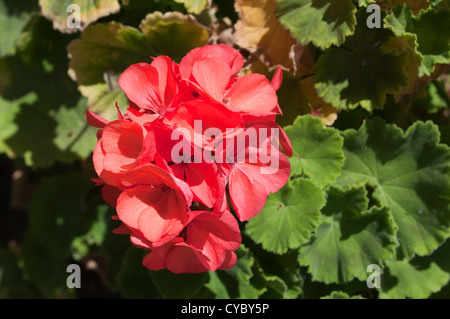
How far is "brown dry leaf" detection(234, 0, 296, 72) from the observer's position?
1231 mm

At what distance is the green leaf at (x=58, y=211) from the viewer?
181cm

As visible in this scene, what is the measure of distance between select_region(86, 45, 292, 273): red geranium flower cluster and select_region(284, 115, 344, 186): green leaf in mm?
296

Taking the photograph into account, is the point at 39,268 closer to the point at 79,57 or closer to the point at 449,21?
the point at 79,57

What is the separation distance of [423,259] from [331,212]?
0.35 meters

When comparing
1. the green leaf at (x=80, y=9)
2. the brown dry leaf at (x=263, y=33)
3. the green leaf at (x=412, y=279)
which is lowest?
the green leaf at (x=412, y=279)

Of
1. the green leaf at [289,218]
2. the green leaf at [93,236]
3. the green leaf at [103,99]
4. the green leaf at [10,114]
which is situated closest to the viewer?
the green leaf at [289,218]

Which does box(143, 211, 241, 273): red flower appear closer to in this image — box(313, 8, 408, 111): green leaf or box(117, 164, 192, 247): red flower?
box(117, 164, 192, 247): red flower

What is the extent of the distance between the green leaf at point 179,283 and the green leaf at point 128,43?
0.58m

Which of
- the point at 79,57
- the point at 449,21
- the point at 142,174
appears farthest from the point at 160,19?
the point at 449,21

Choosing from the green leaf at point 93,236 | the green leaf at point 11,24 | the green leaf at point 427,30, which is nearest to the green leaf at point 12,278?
the green leaf at point 93,236

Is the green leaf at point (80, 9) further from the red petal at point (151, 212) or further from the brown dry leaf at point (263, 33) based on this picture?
the red petal at point (151, 212)

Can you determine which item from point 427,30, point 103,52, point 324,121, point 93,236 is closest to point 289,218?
point 324,121

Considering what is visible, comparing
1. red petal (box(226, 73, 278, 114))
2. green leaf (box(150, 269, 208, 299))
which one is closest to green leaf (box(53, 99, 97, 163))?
green leaf (box(150, 269, 208, 299))

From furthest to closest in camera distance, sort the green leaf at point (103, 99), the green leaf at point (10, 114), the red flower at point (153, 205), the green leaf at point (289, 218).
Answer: the green leaf at point (10, 114)
the green leaf at point (103, 99)
the green leaf at point (289, 218)
the red flower at point (153, 205)
